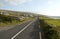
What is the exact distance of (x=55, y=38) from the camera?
53.6 feet

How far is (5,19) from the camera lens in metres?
48.1

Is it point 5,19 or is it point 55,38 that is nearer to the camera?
point 55,38

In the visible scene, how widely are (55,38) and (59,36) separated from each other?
562mm

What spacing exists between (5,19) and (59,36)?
33.4 m

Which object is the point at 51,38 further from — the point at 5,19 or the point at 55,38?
the point at 5,19

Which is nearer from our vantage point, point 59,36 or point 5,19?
point 59,36

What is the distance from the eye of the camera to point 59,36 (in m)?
16.6

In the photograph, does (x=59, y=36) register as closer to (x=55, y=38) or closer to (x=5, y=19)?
(x=55, y=38)

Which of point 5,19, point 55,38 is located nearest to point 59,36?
point 55,38

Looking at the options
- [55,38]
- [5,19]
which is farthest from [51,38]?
[5,19]

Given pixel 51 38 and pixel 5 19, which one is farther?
pixel 5 19

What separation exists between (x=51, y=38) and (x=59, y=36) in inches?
35.2

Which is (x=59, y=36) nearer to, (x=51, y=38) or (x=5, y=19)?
(x=51, y=38)
